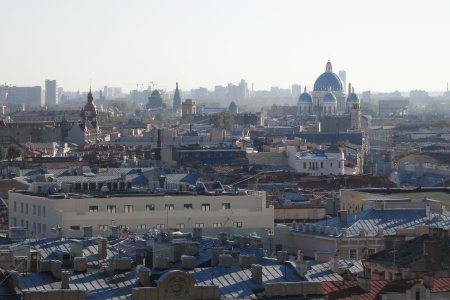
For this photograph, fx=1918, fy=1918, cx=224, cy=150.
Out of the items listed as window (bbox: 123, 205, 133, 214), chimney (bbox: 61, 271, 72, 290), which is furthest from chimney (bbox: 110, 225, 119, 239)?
chimney (bbox: 61, 271, 72, 290)

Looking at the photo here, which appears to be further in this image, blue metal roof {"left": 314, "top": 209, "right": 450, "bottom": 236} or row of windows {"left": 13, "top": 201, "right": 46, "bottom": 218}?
row of windows {"left": 13, "top": 201, "right": 46, "bottom": 218}

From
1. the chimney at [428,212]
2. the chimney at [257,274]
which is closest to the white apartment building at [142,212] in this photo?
the chimney at [428,212]

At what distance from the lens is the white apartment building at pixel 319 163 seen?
112m

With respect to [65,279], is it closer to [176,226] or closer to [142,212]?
[176,226]

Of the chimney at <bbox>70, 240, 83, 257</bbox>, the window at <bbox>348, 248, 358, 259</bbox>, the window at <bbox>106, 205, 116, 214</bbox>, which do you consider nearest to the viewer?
the chimney at <bbox>70, 240, 83, 257</bbox>

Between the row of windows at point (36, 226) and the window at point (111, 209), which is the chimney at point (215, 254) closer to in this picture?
the row of windows at point (36, 226)

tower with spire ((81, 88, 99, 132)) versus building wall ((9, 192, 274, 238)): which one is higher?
building wall ((9, 192, 274, 238))

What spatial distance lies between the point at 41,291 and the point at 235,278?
557 centimetres

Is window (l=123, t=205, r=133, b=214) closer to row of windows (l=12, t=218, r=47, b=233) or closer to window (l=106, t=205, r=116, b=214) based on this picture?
window (l=106, t=205, r=116, b=214)

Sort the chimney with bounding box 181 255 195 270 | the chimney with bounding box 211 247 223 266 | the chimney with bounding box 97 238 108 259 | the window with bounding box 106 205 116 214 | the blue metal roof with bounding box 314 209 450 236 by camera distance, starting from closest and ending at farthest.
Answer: the chimney with bounding box 181 255 195 270
the chimney with bounding box 211 247 223 266
the chimney with bounding box 97 238 108 259
the blue metal roof with bounding box 314 209 450 236
the window with bounding box 106 205 116 214

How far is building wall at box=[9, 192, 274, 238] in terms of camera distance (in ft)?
185

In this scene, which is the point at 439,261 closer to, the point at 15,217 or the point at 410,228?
the point at 410,228

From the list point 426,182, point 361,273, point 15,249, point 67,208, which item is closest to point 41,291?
point 15,249

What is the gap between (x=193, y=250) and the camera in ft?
128
